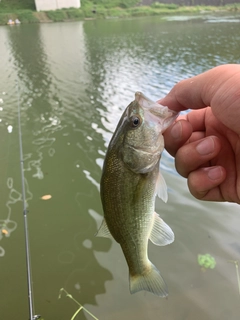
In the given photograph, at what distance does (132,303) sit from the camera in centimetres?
336

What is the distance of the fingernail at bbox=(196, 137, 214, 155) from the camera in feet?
6.15

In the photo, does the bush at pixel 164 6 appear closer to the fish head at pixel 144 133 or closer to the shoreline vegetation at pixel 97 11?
the shoreline vegetation at pixel 97 11

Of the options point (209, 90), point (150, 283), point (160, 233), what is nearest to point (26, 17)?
point (209, 90)

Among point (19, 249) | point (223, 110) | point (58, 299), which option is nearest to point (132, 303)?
point (58, 299)

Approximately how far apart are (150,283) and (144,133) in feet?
3.10

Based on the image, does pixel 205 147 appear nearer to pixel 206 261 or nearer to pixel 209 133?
pixel 209 133

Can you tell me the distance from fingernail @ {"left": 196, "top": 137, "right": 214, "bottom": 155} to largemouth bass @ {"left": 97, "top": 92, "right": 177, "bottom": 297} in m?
0.30

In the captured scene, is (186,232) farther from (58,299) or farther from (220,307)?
(58,299)

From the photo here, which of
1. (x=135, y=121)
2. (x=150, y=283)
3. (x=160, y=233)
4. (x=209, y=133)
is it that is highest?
(x=135, y=121)

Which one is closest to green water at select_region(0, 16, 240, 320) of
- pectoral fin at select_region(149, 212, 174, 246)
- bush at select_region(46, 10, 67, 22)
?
pectoral fin at select_region(149, 212, 174, 246)

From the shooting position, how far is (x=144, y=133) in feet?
5.57

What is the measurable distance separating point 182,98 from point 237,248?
9.38 feet

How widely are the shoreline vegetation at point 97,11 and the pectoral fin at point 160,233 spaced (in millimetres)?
51557

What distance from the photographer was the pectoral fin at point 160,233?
183 centimetres
